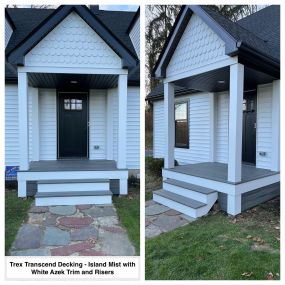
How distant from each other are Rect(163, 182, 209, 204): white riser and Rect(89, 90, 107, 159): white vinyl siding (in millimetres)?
2561

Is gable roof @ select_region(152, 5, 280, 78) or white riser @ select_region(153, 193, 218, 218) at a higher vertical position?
gable roof @ select_region(152, 5, 280, 78)

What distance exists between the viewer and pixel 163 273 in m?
3.05

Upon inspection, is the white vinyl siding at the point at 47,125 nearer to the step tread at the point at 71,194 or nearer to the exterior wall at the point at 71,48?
the exterior wall at the point at 71,48

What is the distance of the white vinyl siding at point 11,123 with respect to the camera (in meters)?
7.06

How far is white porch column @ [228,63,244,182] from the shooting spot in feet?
15.2

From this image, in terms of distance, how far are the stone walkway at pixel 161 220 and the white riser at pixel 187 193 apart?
426 millimetres

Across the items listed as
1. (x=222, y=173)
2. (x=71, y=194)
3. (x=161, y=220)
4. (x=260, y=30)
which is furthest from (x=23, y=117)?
(x=260, y=30)

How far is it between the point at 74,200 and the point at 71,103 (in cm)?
323

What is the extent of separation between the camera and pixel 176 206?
16.9ft

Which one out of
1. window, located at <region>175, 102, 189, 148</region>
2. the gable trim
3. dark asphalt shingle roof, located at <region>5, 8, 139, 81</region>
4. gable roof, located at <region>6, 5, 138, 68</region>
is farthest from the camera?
window, located at <region>175, 102, 189, 148</region>

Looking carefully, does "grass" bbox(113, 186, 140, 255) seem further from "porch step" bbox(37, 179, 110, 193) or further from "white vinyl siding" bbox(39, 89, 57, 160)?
"white vinyl siding" bbox(39, 89, 57, 160)

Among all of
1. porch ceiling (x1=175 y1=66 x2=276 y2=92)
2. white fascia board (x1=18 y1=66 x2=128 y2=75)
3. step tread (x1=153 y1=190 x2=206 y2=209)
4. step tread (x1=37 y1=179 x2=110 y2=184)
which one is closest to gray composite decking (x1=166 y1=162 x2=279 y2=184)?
step tread (x1=153 y1=190 x2=206 y2=209)

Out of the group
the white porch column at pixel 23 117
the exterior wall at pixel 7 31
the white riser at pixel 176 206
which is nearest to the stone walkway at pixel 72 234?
the white riser at pixel 176 206
